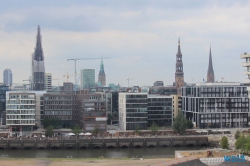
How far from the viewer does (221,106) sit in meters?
175

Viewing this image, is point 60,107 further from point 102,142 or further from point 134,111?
point 102,142

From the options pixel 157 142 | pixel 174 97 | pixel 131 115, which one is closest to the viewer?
pixel 157 142

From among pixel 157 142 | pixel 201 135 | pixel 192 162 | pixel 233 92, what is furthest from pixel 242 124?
pixel 192 162

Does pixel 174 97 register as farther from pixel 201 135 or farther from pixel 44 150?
pixel 44 150

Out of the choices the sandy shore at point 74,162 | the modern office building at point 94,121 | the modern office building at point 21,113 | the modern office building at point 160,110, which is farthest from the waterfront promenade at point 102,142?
the sandy shore at point 74,162

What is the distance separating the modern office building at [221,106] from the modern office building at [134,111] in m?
16.4

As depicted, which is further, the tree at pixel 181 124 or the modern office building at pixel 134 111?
the modern office building at pixel 134 111

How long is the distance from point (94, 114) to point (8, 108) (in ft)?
83.1

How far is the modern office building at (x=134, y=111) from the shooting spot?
171m

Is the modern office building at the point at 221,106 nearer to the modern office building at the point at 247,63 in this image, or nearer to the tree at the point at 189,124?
the tree at the point at 189,124

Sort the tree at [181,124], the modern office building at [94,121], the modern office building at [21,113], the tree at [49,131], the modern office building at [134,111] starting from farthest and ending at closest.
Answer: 1. the modern office building at [134,111]
2. the modern office building at [21,113]
3. the modern office building at [94,121]
4. the tree at [181,124]
5. the tree at [49,131]

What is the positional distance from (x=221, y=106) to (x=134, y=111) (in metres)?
26.8

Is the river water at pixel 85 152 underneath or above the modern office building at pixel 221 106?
underneath

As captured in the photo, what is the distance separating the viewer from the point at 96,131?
Result: 15925 centimetres
